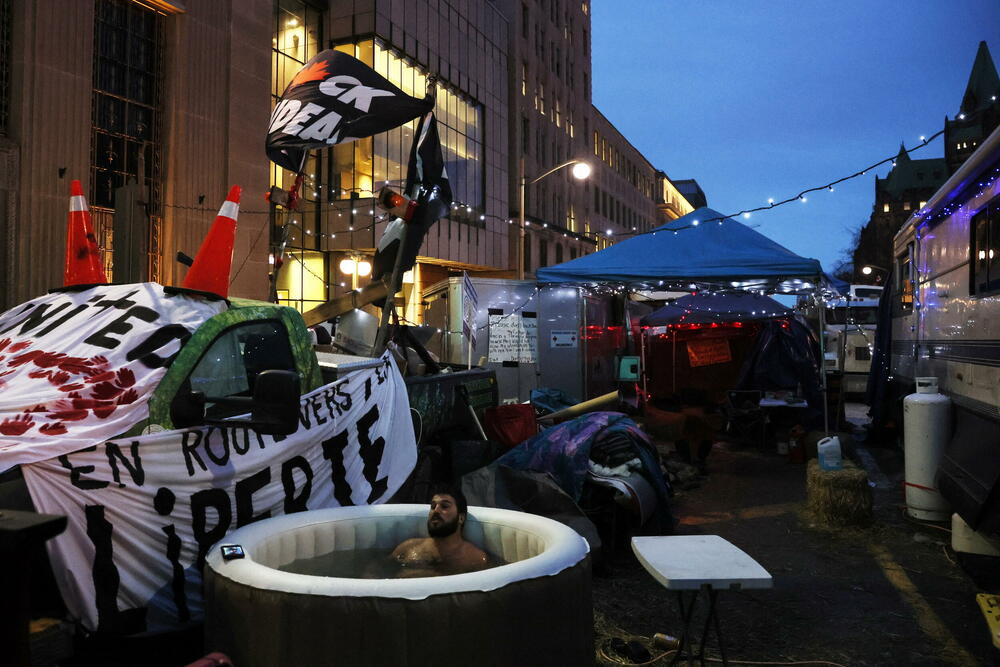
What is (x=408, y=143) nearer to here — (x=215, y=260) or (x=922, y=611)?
(x=215, y=260)

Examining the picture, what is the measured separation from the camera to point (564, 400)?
11.1 m

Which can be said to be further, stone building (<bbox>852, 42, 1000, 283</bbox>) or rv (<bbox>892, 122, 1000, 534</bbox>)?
stone building (<bbox>852, 42, 1000, 283</bbox>)

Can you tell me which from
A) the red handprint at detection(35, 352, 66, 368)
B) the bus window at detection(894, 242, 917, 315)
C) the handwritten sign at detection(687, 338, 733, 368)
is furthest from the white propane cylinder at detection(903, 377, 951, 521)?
the red handprint at detection(35, 352, 66, 368)

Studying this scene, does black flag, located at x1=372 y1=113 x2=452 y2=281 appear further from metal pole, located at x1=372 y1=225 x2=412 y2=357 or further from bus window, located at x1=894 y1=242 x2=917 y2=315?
bus window, located at x1=894 y1=242 x2=917 y2=315

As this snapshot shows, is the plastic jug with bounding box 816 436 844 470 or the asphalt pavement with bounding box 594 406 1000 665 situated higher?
the plastic jug with bounding box 816 436 844 470

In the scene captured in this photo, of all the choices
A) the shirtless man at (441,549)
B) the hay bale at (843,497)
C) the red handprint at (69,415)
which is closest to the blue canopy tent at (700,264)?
the hay bale at (843,497)

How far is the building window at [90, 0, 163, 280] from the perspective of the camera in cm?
1587

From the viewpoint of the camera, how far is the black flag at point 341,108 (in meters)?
6.46

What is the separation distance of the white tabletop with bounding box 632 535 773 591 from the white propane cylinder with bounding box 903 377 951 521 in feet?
15.9

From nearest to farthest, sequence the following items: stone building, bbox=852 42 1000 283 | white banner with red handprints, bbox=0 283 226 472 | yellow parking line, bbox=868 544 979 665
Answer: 1. white banner with red handprints, bbox=0 283 226 472
2. yellow parking line, bbox=868 544 979 665
3. stone building, bbox=852 42 1000 283

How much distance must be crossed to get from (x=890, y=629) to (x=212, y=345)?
15.2ft

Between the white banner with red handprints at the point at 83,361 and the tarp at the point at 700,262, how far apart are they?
8.14m

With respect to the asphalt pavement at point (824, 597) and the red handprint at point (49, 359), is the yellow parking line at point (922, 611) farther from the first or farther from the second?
the red handprint at point (49, 359)

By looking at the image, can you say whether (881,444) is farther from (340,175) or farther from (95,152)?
(340,175)
